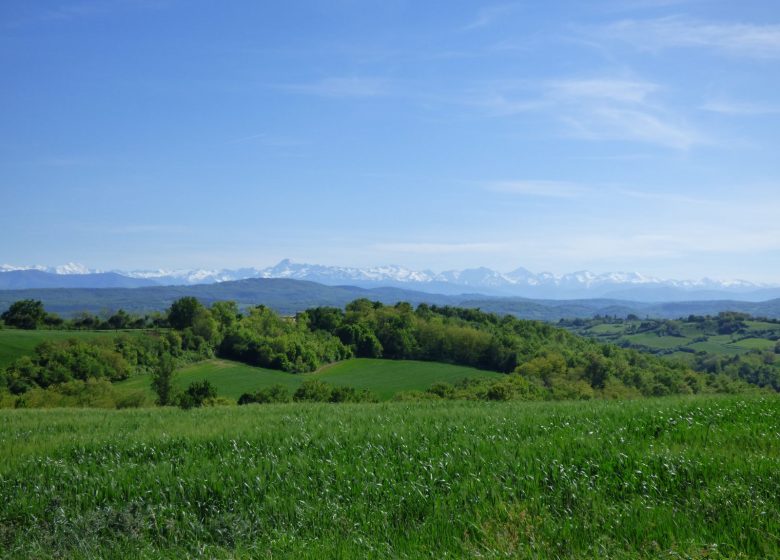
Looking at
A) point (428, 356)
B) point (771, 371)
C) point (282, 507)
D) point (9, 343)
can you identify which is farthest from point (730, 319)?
point (282, 507)

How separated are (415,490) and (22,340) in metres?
96.0

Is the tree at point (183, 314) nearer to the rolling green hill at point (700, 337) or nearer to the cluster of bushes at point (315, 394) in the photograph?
the cluster of bushes at point (315, 394)

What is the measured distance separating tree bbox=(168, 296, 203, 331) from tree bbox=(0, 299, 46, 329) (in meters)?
25.5

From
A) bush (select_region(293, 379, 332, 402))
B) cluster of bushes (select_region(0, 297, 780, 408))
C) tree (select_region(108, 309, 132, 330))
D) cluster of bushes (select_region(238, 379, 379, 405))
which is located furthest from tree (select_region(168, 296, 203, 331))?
bush (select_region(293, 379, 332, 402))

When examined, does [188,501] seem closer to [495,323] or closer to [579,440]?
[579,440]

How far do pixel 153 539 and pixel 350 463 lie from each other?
274 cm

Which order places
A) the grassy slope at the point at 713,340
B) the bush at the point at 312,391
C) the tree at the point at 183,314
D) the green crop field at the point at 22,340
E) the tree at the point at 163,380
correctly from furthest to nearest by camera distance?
1. the grassy slope at the point at 713,340
2. the tree at the point at 183,314
3. the green crop field at the point at 22,340
4. the tree at the point at 163,380
5. the bush at the point at 312,391

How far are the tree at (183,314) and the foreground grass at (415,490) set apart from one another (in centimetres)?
10246

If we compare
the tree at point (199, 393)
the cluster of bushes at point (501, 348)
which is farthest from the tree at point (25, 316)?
the tree at point (199, 393)

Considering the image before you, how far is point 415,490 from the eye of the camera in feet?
22.2

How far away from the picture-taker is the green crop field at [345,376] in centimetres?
7975

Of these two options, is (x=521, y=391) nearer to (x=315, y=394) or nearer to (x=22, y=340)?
(x=315, y=394)

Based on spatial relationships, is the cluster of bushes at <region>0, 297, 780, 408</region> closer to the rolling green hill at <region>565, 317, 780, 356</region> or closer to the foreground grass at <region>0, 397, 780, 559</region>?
the rolling green hill at <region>565, 317, 780, 356</region>

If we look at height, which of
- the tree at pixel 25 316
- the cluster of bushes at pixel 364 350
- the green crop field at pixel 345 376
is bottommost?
the green crop field at pixel 345 376
